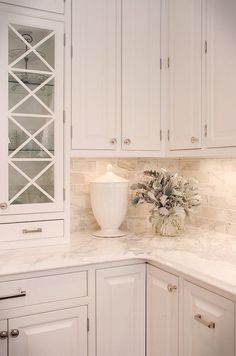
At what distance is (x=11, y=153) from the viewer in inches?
80.9

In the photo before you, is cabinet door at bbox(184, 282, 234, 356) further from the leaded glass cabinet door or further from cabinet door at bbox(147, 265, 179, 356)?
the leaded glass cabinet door

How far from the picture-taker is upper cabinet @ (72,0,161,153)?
7.34 feet

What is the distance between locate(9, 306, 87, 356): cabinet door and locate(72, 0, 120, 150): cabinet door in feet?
3.00

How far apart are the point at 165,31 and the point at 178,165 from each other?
37.8 inches

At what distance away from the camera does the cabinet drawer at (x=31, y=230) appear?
6.74ft

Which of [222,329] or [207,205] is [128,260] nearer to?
[222,329]

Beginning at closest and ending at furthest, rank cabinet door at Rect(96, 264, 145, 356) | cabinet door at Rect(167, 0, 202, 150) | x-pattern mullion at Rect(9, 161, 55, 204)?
cabinet door at Rect(96, 264, 145, 356) < x-pattern mullion at Rect(9, 161, 55, 204) < cabinet door at Rect(167, 0, 202, 150)

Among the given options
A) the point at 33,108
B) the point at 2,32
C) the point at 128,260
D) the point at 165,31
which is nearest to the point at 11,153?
the point at 33,108

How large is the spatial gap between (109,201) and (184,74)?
2.88ft

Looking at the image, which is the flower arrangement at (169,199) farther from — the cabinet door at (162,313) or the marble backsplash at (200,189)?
the cabinet door at (162,313)

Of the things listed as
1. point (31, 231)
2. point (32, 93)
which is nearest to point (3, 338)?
point (31, 231)

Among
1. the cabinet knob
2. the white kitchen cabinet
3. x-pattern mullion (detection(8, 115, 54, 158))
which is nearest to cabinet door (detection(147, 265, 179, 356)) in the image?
the cabinet knob

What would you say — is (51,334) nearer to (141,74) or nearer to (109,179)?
(109,179)

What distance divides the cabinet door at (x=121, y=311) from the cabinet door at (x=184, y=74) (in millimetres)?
819
